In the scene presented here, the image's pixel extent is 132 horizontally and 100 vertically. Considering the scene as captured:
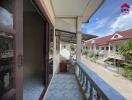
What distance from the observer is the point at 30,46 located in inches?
199

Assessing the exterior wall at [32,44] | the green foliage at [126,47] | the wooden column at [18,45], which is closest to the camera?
the wooden column at [18,45]

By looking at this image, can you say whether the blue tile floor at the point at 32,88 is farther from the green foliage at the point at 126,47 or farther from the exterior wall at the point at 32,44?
the green foliage at the point at 126,47

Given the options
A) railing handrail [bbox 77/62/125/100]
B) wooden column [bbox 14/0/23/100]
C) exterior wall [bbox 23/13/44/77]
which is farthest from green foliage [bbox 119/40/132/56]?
exterior wall [bbox 23/13/44/77]

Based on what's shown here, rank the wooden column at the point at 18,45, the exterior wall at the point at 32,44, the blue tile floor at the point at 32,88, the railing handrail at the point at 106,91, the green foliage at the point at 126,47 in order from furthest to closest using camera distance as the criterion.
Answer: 1. the exterior wall at the point at 32,44
2. the blue tile floor at the point at 32,88
3. the green foliage at the point at 126,47
4. the railing handrail at the point at 106,91
5. the wooden column at the point at 18,45

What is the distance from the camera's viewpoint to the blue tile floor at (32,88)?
3479mm

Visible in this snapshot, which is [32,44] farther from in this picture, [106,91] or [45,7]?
[106,91]

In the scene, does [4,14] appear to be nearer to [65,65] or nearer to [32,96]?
[32,96]

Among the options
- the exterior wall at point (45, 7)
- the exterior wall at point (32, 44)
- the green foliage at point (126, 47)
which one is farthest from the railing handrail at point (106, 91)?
the exterior wall at point (32, 44)

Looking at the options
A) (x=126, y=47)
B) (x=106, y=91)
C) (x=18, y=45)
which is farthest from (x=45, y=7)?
(x=106, y=91)

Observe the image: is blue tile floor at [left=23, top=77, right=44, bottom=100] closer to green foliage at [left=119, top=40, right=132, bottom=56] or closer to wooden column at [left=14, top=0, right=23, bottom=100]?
green foliage at [left=119, top=40, right=132, bottom=56]

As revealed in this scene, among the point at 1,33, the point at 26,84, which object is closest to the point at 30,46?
the point at 26,84

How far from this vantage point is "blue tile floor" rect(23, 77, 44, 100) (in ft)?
11.4

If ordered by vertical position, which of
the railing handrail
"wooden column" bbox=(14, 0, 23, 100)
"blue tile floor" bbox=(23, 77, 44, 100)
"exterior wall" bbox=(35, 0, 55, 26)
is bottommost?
"blue tile floor" bbox=(23, 77, 44, 100)

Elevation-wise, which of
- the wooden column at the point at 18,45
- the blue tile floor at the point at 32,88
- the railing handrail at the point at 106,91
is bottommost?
the blue tile floor at the point at 32,88
